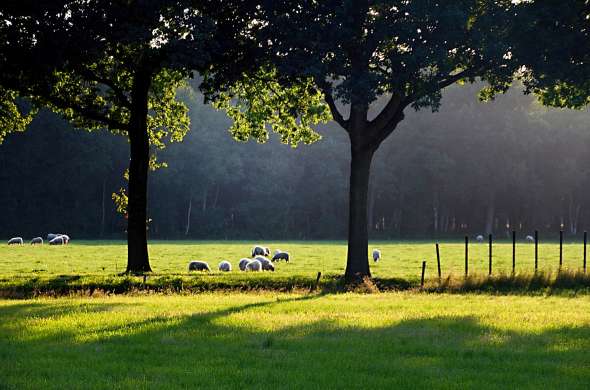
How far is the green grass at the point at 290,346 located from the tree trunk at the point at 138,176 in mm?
11898

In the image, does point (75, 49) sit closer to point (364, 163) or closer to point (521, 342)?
point (364, 163)

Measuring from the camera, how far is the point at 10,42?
83.0ft

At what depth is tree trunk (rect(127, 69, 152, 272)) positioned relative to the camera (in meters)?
29.3

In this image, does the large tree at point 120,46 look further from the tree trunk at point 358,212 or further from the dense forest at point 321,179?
the dense forest at point 321,179

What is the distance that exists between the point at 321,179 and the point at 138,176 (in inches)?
2826

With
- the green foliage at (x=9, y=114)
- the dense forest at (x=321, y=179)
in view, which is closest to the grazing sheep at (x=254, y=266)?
the green foliage at (x=9, y=114)

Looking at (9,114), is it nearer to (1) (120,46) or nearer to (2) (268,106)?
(1) (120,46)

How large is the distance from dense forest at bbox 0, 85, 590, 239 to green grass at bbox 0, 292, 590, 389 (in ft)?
248

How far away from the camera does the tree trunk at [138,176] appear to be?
29.3 meters

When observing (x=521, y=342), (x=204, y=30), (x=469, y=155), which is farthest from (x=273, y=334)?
(x=469, y=155)

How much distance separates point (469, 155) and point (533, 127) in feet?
→ 29.2

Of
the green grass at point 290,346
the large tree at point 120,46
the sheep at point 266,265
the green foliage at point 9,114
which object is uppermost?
the large tree at point 120,46

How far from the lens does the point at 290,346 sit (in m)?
11.7

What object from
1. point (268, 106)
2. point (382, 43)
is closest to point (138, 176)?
point (268, 106)
